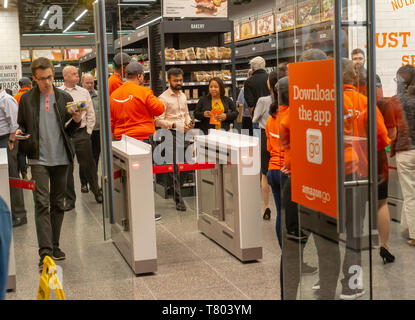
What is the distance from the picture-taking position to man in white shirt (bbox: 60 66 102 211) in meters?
6.93

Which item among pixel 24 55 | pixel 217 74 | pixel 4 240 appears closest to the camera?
pixel 4 240

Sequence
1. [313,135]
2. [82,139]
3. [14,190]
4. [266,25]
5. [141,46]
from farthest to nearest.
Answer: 1. [266,25]
2. [141,46]
3. [82,139]
4. [14,190]
5. [313,135]

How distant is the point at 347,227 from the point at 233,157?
2.22 meters

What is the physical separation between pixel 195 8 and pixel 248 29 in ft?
30.9

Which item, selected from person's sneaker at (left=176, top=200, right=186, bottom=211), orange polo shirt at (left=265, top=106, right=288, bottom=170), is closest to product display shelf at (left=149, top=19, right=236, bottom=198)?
person's sneaker at (left=176, top=200, right=186, bottom=211)

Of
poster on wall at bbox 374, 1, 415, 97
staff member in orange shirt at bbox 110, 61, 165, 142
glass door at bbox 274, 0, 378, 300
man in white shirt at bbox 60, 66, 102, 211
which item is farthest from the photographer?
man in white shirt at bbox 60, 66, 102, 211

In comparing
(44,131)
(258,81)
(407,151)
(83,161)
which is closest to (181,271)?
(44,131)

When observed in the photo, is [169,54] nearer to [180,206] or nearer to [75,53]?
[75,53]

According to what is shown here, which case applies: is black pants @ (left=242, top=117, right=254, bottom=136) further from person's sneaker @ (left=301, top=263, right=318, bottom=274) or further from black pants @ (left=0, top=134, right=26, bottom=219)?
person's sneaker @ (left=301, top=263, right=318, bottom=274)

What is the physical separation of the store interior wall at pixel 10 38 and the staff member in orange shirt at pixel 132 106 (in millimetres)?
1419

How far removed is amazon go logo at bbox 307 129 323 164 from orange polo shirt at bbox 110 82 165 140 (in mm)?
3302

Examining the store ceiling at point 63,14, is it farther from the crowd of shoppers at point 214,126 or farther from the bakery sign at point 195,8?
the bakery sign at point 195,8

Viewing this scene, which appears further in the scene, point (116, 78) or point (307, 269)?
point (116, 78)

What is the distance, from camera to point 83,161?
7871 millimetres
